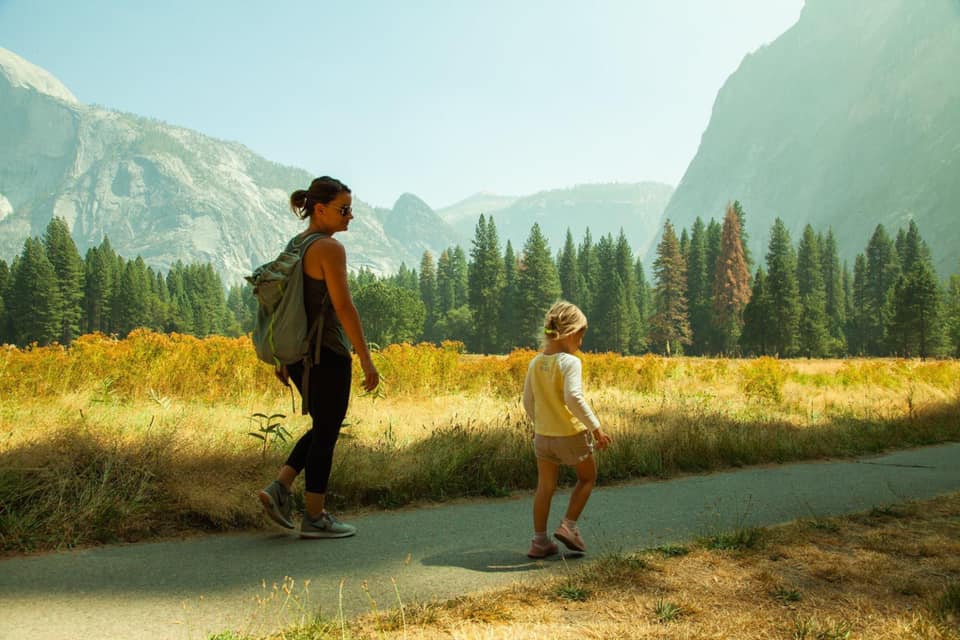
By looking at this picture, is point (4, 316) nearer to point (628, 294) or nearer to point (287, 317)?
point (628, 294)

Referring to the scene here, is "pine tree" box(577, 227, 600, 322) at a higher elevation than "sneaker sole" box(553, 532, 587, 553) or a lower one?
higher

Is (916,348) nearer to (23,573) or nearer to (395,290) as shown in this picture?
(395,290)

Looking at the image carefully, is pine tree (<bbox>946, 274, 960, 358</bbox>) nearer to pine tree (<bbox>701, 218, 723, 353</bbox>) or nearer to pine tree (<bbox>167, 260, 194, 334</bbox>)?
pine tree (<bbox>701, 218, 723, 353</bbox>)

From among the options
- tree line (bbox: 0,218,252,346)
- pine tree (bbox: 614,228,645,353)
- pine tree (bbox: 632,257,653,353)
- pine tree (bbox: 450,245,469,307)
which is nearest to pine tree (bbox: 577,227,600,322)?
pine tree (bbox: 614,228,645,353)

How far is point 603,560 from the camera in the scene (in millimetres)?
3348

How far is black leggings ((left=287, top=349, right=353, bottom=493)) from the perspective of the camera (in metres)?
3.80

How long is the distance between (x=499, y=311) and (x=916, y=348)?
46118 mm

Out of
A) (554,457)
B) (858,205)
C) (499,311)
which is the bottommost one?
(554,457)

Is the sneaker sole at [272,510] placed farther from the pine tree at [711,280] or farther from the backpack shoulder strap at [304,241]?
the pine tree at [711,280]

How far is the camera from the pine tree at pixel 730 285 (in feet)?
238

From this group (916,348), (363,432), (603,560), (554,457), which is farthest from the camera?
(916,348)

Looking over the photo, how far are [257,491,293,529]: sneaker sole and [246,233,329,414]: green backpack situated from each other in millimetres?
580

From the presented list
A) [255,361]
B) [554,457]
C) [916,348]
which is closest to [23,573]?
[554,457]

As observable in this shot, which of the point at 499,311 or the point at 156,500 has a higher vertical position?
the point at 499,311
